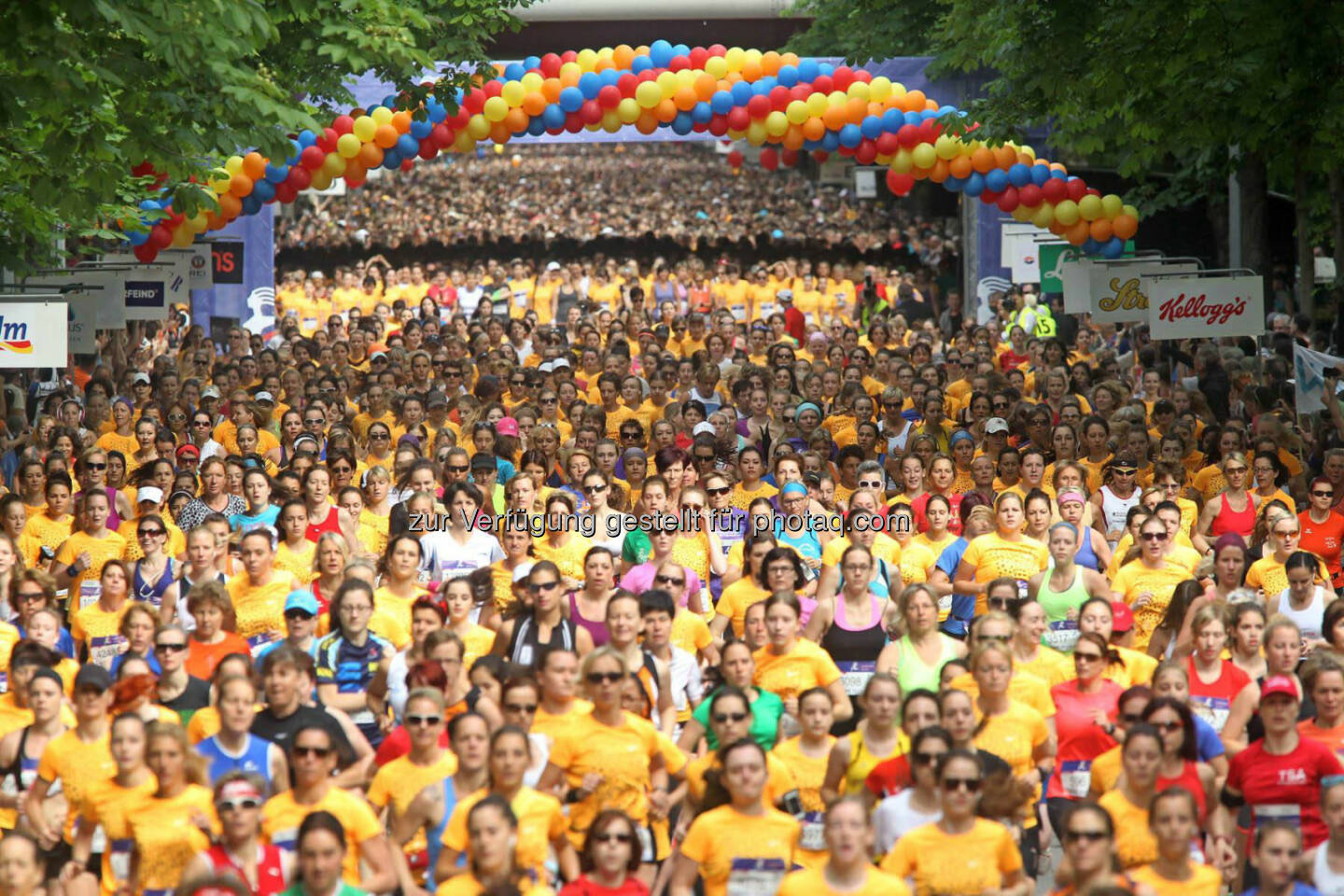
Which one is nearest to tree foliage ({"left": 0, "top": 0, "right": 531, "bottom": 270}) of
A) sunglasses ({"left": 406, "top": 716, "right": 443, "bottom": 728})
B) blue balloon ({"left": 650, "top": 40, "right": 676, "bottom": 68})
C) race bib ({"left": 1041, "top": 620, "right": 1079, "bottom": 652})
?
blue balloon ({"left": 650, "top": 40, "right": 676, "bottom": 68})

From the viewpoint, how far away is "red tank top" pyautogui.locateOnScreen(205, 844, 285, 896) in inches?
307

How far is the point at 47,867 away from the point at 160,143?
236 inches

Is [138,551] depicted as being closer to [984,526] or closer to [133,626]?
[133,626]

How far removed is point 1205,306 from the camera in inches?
736

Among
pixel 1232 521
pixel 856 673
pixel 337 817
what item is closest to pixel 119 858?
pixel 337 817

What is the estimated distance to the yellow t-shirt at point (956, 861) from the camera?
7.81 meters

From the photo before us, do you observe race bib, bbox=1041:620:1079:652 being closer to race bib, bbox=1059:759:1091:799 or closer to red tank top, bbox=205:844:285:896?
race bib, bbox=1059:759:1091:799

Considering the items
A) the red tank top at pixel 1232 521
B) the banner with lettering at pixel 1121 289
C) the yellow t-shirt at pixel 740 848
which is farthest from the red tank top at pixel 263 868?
the banner with lettering at pixel 1121 289

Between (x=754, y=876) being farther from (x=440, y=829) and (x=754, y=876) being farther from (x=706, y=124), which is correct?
(x=706, y=124)

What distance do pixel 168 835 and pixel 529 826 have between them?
138cm

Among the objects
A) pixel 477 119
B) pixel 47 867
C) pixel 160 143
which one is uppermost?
pixel 477 119

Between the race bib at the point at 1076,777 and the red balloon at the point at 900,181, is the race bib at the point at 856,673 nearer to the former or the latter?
the race bib at the point at 1076,777

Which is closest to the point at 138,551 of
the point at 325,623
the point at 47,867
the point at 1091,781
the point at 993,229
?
the point at 325,623

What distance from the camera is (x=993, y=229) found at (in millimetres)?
31578
